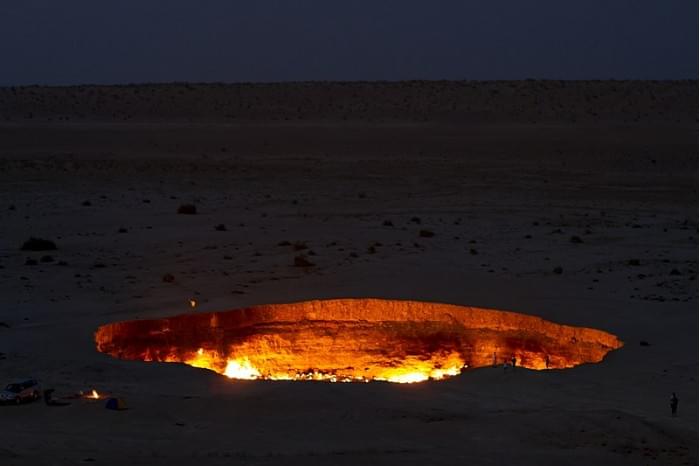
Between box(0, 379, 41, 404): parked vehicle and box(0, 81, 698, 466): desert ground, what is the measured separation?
6.7 inches

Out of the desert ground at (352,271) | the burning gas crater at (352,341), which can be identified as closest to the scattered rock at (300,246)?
the desert ground at (352,271)

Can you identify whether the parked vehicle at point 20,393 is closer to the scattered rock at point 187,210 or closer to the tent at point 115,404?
the tent at point 115,404

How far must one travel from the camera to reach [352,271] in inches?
568

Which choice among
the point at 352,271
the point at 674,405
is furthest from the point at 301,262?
the point at 674,405

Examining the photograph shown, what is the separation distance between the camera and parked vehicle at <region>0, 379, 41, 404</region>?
764 cm

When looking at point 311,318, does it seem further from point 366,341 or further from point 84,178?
point 84,178

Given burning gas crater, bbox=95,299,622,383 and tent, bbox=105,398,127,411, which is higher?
burning gas crater, bbox=95,299,622,383

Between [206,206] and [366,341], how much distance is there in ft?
38.7

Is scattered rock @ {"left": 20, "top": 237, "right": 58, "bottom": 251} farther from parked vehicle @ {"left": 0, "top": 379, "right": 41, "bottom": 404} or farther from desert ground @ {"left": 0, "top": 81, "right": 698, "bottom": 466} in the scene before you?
parked vehicle @ {"left": 0, "top": 379, "right": 41, "bottom": 404}

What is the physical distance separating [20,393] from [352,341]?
13.8 ft

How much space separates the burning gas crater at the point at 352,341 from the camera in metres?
10.7

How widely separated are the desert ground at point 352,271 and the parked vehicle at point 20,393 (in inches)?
6.7

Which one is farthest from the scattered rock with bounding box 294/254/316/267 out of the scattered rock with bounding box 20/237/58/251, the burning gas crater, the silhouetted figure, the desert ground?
the silhouetted figure

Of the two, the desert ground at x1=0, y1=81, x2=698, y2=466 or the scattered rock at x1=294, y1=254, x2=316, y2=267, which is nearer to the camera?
the desert ground at x1=0, y1=81, x2=698, y2=466
